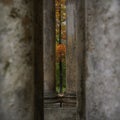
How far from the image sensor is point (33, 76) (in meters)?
6.04

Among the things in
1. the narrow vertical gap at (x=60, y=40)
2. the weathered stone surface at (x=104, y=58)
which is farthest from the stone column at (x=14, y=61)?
the narrow vertical gap at (x=60, y=40)

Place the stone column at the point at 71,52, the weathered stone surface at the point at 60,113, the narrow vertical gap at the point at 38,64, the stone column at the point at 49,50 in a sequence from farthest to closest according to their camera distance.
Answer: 1. the stone column at the point at 71,52
2. the stone column at the point at 49,50
3. the weathered stone surface at the point at 60,113
4. the narrow vertical gap at the point at 38,64

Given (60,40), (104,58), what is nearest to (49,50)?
(104,58)

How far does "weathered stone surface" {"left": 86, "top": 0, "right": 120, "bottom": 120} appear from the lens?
578cm

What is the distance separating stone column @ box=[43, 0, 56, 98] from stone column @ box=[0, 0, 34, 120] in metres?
17.5

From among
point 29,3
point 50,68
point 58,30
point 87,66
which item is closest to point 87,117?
point 87,66

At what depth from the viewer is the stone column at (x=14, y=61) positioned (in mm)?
5734

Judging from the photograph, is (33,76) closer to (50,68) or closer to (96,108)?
(96,108)

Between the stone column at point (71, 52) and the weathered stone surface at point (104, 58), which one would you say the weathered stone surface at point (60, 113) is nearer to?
the stone column at point (71, 52)

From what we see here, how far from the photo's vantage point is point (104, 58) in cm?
586

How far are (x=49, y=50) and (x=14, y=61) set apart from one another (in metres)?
17.9

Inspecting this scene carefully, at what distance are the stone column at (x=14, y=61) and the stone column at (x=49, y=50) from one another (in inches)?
689

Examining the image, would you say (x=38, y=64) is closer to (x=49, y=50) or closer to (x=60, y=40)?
(x=49, y=50)

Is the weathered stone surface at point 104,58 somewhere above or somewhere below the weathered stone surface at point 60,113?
above
